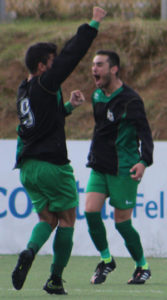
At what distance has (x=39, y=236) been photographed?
607 cm

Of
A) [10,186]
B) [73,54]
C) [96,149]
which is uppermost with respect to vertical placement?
[73,54]

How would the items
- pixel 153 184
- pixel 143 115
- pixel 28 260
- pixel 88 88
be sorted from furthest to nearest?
pixel 88 88 → pixel 153 184 → pixel 143 115 → pixel 28 260

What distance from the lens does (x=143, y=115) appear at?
6.99 meters

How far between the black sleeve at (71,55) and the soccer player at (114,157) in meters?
Answer: 1.24

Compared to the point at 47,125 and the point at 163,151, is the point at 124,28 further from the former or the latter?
the point at 47,125

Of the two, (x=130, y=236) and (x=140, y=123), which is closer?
(x=140, y=123)

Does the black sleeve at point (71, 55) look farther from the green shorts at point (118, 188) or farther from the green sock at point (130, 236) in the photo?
the green sock at point (130, 236)

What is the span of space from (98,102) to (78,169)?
2531 millimetres

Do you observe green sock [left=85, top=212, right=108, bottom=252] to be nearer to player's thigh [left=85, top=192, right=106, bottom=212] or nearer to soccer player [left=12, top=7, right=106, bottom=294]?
player's thigh [left=85, top=192, right=106, bottom=212]

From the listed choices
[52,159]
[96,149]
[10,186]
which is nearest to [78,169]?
[10,186]

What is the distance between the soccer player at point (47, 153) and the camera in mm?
6004

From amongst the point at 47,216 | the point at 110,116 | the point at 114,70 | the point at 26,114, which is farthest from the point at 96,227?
the point at 26,114

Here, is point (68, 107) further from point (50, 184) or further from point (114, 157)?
point (114, 157)

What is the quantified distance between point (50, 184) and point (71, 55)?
917 mm
